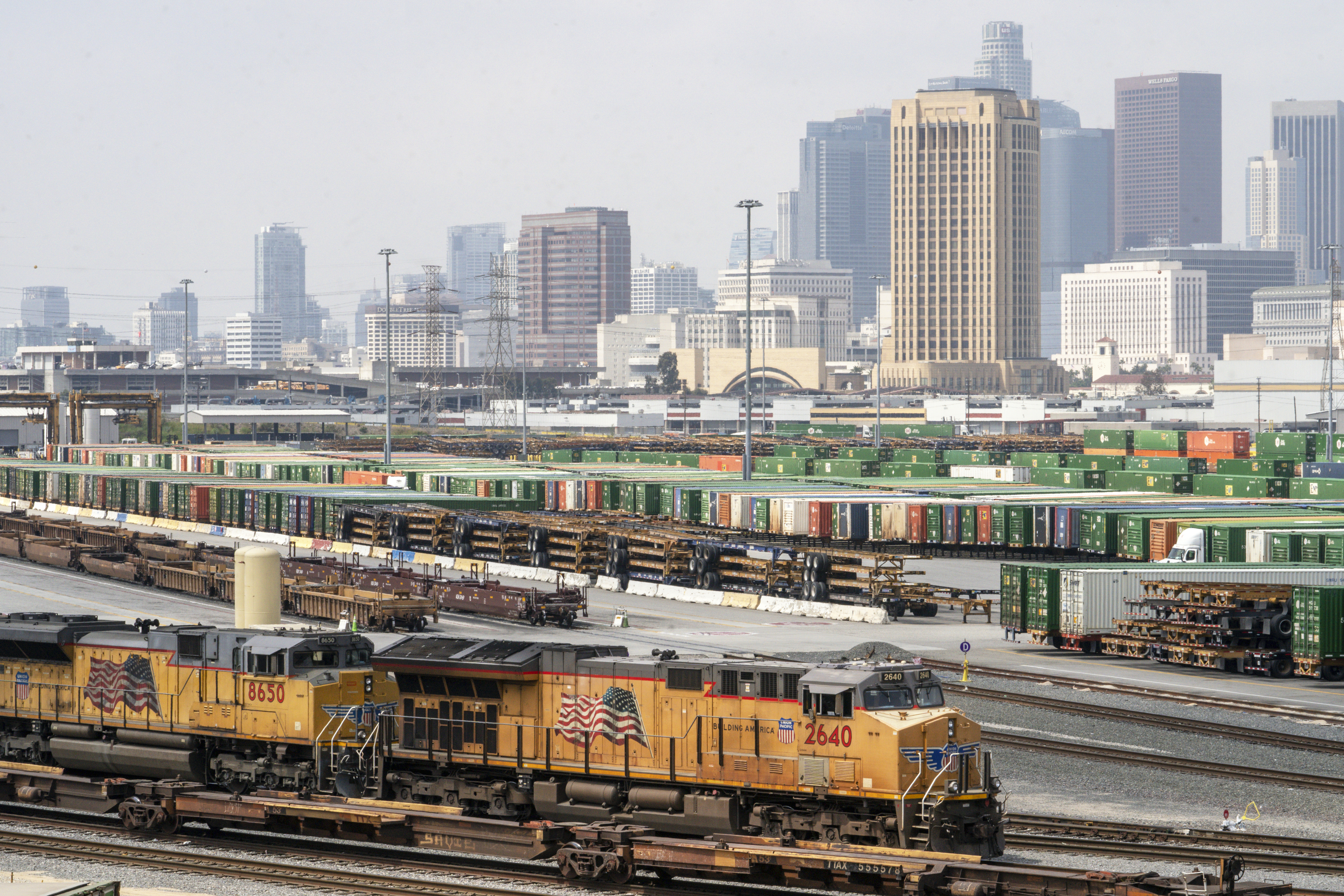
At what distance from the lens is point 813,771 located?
2314 cm

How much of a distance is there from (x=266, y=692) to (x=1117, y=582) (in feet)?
98.6

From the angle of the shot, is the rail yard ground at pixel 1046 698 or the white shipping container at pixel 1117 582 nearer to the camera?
the rail yard ground at pixel 1046 698

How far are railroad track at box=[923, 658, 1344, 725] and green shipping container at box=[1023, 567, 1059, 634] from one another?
185 inches

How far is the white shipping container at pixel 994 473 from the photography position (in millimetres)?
102375

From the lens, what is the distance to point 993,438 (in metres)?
175

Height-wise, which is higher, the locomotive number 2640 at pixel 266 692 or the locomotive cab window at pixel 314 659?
the locomotive cab window at pixel 314 659

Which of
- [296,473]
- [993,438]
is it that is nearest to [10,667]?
[296,473]

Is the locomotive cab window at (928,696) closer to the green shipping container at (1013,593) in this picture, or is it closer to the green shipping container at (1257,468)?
the green shipping container at (1013,593)

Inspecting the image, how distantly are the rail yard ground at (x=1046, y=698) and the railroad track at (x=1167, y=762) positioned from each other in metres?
0.14

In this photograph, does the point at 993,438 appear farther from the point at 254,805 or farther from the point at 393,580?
the point at 254,805

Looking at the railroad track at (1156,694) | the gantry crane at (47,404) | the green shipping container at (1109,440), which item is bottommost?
the railroad track at (1156,694)

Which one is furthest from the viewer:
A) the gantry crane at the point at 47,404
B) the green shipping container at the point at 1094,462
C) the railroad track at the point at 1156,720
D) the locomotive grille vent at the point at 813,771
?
the gantry crane at the point at 47,404

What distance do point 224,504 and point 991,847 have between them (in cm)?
6926

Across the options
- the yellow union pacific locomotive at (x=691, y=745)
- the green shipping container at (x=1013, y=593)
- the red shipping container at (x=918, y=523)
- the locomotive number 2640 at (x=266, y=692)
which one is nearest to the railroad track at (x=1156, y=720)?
the green shipping container at (x=1013, y=593)
